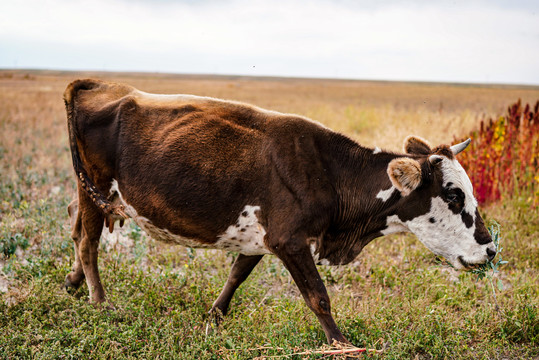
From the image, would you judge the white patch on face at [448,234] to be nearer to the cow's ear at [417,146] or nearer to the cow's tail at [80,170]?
the cow's ear at [417,146]

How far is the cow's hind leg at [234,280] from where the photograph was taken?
5027mm

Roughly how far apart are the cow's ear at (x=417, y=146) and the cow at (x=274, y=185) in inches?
0.4

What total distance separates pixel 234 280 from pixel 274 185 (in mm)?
1411

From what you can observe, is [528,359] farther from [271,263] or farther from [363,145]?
[271,263]

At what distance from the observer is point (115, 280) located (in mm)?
5645

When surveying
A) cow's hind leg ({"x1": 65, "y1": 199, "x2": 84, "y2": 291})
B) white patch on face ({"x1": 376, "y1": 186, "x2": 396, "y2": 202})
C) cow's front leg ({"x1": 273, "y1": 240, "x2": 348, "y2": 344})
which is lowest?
cow's hind leg ({"x1": 65, "y1": 199, "x2": 84, "y2": 291})

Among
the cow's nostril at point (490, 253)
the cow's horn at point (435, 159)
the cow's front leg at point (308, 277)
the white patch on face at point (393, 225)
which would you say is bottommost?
the cow's front leg at point (308, 277)

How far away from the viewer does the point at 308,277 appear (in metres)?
4.13

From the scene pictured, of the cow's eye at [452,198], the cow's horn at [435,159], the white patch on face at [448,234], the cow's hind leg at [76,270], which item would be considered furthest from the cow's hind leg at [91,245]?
the cow's eye at [452,198]

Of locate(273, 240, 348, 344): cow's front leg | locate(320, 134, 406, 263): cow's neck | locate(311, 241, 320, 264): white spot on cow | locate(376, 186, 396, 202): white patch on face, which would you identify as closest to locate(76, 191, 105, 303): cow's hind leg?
locate(273, 240, 348, 344): cow's front leg

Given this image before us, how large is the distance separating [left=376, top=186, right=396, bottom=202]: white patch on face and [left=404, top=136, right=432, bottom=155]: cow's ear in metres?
0.57

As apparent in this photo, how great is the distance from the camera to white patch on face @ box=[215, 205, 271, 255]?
4242 millimetres

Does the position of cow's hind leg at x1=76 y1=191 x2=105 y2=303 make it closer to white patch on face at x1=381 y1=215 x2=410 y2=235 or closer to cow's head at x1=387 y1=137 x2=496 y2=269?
white patch on face at x1=381 y1=215 x2=410 y2=235

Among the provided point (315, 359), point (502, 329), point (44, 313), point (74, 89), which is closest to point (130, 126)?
point (74, 89)
